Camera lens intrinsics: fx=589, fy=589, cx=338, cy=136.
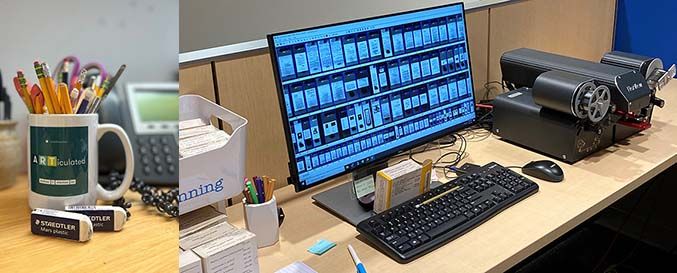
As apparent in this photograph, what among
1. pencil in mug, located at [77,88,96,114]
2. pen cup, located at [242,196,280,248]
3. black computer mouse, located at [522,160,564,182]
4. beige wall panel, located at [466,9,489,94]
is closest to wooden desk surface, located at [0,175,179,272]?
pencil in mug, located at [77,88,96,114]

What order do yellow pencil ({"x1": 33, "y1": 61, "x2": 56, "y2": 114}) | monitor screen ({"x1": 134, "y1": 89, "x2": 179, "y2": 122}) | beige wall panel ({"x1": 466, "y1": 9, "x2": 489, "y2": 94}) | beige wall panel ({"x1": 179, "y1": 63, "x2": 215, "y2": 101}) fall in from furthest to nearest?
1. beige wall panel ({"x1": 466, "y1": 9, "x2": 489, "y2": 94})
2. beige wall panel ({"x1": 179, "y1": 63, "x2": 215, "y2": 101})
3. yellow pencil ({"x1": 33, "y1": 61, "x2": 56, "y2": 114})
4. monitor screen ({"x1": 134, "y1": 89, "x2": 179, "y2": 122})

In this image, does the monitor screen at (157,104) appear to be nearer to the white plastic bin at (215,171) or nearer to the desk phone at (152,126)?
the desk phone at (152,126)

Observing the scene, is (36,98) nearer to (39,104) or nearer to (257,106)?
(39,104)

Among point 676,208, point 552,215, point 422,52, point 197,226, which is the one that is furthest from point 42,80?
point 676,208

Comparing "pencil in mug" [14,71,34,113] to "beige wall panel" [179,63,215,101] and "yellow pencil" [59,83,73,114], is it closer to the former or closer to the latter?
"yellow pencil" [59,83,73,114]

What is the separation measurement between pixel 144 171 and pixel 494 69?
1.49 meters

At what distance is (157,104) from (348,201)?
883mm

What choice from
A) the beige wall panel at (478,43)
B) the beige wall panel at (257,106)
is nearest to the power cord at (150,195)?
the beige wall panel at (257,106)

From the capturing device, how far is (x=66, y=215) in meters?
0.78

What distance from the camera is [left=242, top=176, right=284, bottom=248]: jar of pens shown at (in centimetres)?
103

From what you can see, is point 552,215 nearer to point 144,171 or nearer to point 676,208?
point 144,171

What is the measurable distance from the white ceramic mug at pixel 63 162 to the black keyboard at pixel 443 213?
0.47 metres

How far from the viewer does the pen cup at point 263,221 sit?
1023 millimetres

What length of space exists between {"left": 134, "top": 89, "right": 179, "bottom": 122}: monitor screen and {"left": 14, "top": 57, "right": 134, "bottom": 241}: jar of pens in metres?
0.17
